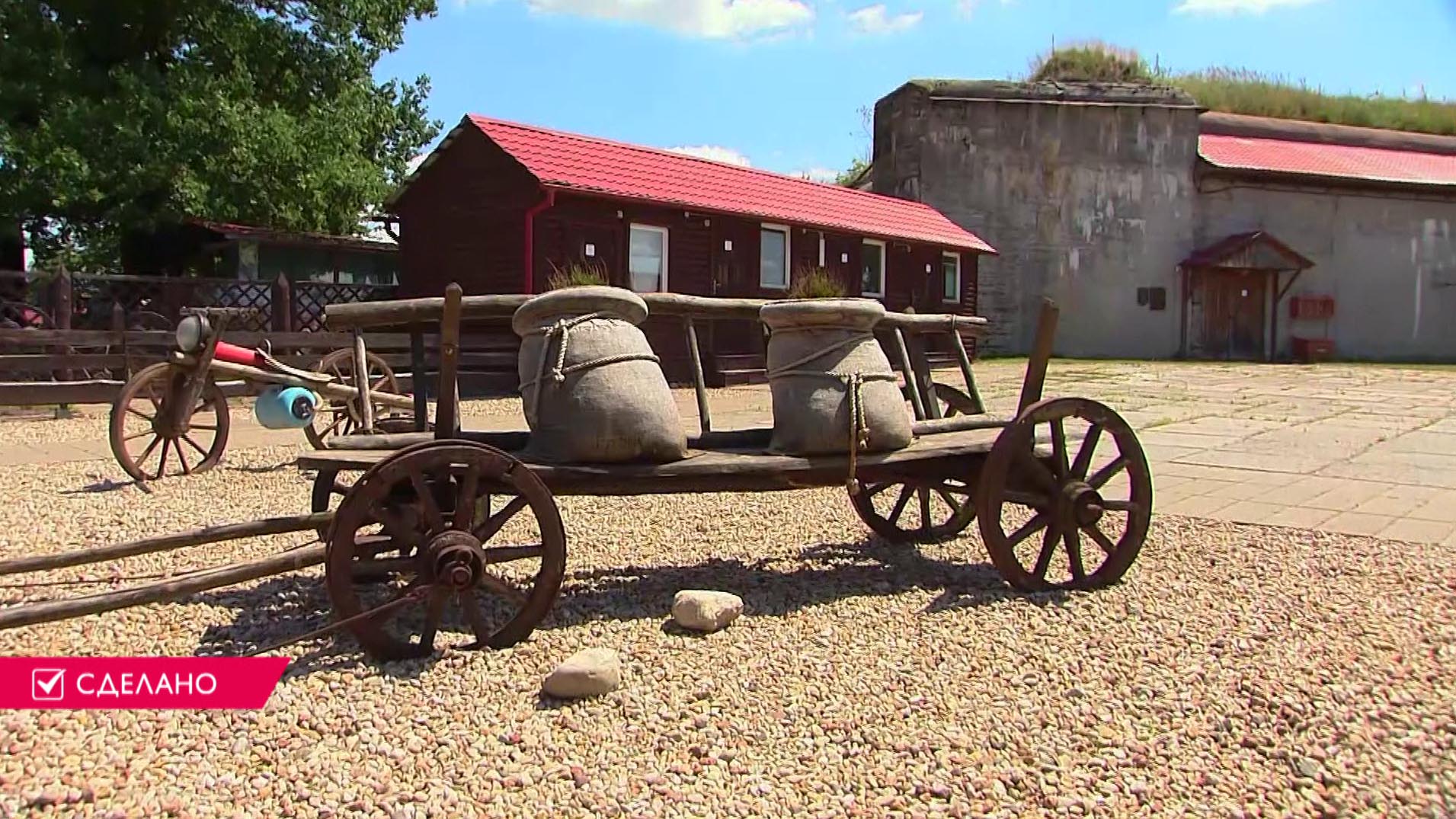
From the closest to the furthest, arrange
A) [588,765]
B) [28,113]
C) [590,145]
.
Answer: [588,765] < [590,145] < [28,113]

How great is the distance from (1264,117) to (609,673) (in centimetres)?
3377

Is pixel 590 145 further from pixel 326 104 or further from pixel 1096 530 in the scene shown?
pixel 1096 530

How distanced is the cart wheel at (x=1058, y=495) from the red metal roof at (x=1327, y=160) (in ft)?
83.6

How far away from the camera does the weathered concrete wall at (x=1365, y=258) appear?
27.2 m

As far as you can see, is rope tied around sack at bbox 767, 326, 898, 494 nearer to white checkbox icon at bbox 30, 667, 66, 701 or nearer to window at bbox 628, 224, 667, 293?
white checkbox icon at bbox 30, 667, 66, 701

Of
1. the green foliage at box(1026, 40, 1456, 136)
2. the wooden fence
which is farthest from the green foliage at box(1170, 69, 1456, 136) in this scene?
the wooden fence

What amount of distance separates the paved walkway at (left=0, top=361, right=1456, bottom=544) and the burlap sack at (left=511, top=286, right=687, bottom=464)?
12.0 ft

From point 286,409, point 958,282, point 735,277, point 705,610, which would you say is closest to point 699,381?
point 705,610

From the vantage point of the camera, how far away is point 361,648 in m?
3.51

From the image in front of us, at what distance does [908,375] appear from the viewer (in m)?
4.80

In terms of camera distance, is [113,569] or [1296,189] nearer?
[113,569]

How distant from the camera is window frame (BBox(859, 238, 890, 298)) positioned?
20203 millimetres

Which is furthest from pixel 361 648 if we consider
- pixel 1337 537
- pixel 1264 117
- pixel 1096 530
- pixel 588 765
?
pixel 1264 117

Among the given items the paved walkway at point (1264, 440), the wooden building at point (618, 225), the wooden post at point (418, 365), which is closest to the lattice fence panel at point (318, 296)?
the wooden building at point (618, 225)
